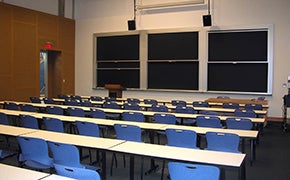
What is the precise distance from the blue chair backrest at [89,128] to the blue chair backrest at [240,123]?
2449 mm

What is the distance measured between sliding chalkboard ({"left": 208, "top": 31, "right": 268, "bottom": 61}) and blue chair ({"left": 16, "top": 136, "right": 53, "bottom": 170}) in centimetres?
879

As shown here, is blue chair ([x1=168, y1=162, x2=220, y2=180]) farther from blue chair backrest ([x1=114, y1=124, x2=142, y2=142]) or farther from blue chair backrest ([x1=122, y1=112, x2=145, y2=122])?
blue chair backrest ([x1=122, y1=112, x2=145, y2=122])

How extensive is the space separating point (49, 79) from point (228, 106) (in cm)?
874

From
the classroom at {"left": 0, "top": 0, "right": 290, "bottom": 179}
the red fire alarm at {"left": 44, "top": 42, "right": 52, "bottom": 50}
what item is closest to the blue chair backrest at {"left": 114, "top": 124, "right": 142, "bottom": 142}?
the classroom at {"left": 0, "top": 0, "right": 290, "bottom": 179}

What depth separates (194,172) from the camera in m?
2.71

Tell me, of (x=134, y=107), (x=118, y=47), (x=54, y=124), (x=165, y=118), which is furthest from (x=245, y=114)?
(x=118, y=47)

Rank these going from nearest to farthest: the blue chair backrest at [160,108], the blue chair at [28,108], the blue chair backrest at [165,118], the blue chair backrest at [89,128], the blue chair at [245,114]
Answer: the blue chair backrest at [89,128] → the blue chair backrest at [165,118] → the blue chair at [245,114] → the blue chair backrest at [160,108] → the blue chair at [28,108]

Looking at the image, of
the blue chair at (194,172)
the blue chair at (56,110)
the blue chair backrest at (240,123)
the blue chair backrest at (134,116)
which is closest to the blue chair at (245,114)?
the blue chair backrest at (240,123)

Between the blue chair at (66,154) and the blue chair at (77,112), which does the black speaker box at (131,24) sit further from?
the blue chair at (66,154)

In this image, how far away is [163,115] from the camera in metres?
6.13

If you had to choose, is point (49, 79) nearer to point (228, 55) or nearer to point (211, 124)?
point (228, 55)

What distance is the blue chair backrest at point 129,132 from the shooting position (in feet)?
15.1

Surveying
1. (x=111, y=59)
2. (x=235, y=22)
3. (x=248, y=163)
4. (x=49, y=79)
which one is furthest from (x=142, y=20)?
(x=248, y=163)

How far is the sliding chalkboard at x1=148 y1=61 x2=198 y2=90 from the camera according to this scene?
39.2ft
